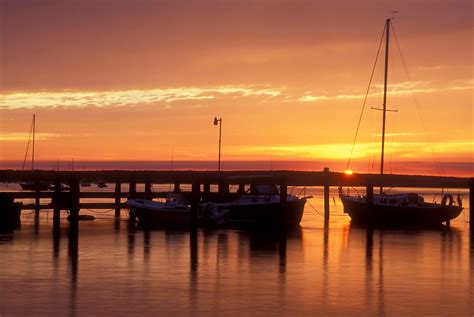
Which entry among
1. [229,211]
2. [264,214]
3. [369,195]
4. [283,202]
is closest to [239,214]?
[229,211]

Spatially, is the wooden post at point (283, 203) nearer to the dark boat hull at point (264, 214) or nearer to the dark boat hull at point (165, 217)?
the dark boat hull at point (264, 214)

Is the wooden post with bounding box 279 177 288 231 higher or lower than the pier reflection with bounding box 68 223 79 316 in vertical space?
higher

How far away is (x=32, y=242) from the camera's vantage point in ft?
96.6

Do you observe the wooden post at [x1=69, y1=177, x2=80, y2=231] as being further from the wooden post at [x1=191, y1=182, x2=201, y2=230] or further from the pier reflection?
the wooden post at [x1=191, y1=182, x2=201, y2=230]

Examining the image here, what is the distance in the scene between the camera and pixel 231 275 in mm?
21219

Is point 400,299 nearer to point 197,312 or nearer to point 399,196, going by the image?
point 197,312

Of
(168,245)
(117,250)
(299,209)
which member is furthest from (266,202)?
(117,250)

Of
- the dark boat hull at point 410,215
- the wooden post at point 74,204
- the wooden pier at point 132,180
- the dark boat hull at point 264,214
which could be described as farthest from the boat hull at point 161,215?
the dark boat hull at point 410,215

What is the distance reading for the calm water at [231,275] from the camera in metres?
16.5

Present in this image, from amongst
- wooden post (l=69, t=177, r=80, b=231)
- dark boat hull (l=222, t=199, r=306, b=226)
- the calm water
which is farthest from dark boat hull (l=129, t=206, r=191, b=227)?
the calm water

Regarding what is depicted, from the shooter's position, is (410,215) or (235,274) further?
(410,215)

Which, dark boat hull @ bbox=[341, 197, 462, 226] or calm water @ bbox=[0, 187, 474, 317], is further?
dark boat hull @ bbox=[341, 197, 462, 226]

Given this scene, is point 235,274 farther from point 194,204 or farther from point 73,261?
point 194,204

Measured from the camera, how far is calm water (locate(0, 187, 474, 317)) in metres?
16.5
